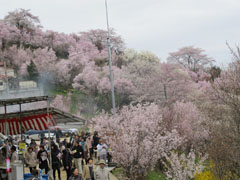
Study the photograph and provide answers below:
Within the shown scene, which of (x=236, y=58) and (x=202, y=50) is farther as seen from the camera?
(x=202, y=50)

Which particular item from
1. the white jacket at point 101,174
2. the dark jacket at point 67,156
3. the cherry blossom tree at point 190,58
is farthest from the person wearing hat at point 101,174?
the cherry blossom tree at point 190,58

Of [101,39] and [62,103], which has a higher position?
[101,39]

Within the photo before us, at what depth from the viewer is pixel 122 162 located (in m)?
15.5

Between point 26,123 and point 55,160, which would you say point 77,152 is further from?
point 26,123

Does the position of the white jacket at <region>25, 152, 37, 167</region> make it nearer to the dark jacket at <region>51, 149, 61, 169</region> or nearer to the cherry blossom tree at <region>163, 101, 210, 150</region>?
the dark jacket at <region>51, 149, 61, 169</region>

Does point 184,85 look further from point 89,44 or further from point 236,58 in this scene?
point 89,44

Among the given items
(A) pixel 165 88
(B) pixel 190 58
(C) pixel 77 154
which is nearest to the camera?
(C) pixel 77 154

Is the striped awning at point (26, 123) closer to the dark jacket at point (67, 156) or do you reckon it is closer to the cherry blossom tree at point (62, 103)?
the dark jacket at point (67, 156)

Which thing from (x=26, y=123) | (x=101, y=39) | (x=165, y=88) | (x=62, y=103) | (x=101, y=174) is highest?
(x=101, y=39)

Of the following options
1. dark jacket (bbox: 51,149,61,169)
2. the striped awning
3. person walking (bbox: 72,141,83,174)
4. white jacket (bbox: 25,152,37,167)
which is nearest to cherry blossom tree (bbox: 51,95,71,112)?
the striped awning

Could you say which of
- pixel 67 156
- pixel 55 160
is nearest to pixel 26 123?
pixel 55 160

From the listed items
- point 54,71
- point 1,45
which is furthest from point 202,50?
point 1,45

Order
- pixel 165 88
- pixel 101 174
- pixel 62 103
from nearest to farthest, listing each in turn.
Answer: pixel 101 174 → pixel 165 88 → pixel 62 103

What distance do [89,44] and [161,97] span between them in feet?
130
